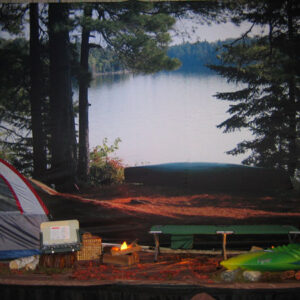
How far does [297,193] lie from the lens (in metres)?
5.08

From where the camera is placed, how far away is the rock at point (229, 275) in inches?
159

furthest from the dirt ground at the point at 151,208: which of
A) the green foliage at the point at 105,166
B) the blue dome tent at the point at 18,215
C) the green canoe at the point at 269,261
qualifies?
the green canoe at the point at 269,261

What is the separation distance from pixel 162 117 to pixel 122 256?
1.56 metres

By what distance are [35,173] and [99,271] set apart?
143 centimetres

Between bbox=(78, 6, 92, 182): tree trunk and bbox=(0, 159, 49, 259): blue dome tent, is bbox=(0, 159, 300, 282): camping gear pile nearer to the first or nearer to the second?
bbox=(0, 159, 49, 259): blue dome tent

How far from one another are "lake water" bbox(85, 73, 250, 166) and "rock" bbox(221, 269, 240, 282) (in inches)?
54.8

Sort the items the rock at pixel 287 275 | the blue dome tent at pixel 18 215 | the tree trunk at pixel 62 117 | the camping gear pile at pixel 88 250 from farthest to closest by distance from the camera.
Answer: the tree trunk at pixel 62 117 → the blue dome tent at pixel 18 215 → the camping gear pile at pixel 88 250 → the rock at pixel 287 275

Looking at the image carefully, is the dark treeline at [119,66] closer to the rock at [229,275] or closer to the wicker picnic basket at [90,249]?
the wicker picnic basket at [90,249]

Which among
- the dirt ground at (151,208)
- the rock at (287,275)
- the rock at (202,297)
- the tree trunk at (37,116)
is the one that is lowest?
the rock at (202,297)

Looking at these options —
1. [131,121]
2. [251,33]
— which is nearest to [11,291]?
[131,121]

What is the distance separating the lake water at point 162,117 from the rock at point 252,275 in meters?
1.40

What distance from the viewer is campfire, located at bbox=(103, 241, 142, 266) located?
14.9 ft

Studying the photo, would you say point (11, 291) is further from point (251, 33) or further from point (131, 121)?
point (251, 33)

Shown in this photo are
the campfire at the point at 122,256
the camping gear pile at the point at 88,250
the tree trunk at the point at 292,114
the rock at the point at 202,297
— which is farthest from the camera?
the tree trunk at the point at 292,114
